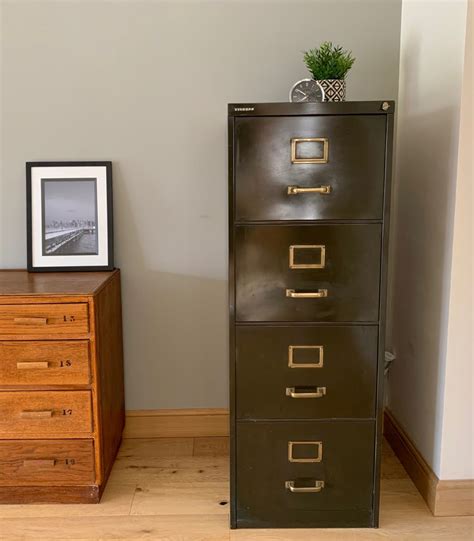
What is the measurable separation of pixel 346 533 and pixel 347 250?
2.99ft

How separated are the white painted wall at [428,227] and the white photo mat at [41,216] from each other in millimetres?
1188

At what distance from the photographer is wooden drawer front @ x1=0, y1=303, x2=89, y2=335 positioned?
1.71 m

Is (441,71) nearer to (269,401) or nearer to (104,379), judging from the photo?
(269,401)

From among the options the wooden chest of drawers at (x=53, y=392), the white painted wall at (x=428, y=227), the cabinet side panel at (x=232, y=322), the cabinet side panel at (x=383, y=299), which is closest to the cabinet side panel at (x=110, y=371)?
the wooden chest of drawers at (x=53, y=392)

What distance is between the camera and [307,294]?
1.62 m

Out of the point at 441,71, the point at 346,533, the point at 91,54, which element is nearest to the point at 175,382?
the point at 346,533

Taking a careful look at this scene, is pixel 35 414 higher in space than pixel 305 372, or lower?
lower

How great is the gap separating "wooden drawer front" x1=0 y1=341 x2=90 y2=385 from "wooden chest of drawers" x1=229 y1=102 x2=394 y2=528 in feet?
1.68

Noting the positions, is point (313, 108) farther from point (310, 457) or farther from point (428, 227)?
point (310, 457)

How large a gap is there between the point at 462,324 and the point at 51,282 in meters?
1.41

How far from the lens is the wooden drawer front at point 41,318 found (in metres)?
1.71

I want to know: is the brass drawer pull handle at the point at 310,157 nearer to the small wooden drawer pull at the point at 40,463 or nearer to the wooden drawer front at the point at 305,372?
the wooden drawer front at the point at 305,372

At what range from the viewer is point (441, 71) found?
1739 millimetres

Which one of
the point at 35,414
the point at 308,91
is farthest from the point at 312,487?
the point at 308,91
